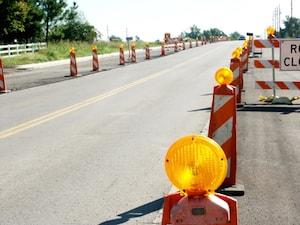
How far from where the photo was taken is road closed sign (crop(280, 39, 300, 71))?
12.2m

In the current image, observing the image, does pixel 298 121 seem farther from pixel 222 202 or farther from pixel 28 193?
pixel 222 202

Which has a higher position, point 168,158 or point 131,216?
point 168,158

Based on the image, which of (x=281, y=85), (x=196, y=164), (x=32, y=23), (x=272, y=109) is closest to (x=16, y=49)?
(x=32, y=23)

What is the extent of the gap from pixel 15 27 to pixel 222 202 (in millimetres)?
48102

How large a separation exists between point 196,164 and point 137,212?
2922mm

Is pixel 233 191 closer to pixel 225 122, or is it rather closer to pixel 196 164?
pixel 225 122

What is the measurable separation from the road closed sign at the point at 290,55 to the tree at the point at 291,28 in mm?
102341

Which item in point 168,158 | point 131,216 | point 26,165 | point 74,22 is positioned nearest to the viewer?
point 168,158

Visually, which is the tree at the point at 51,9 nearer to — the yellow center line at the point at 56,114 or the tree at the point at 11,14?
the tree at the point at 11,14

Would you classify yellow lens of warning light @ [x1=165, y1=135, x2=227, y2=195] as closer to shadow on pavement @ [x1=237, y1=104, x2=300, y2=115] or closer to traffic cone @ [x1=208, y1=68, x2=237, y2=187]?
traffic cone @ [x1=208, y1=68, x2=237, y2=187]

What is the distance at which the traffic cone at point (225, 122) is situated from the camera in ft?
18.7

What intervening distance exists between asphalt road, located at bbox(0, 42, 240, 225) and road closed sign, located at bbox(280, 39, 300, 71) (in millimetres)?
2084

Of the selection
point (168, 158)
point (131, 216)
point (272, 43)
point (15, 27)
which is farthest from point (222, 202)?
point (15, 27)

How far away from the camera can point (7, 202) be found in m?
5.97
